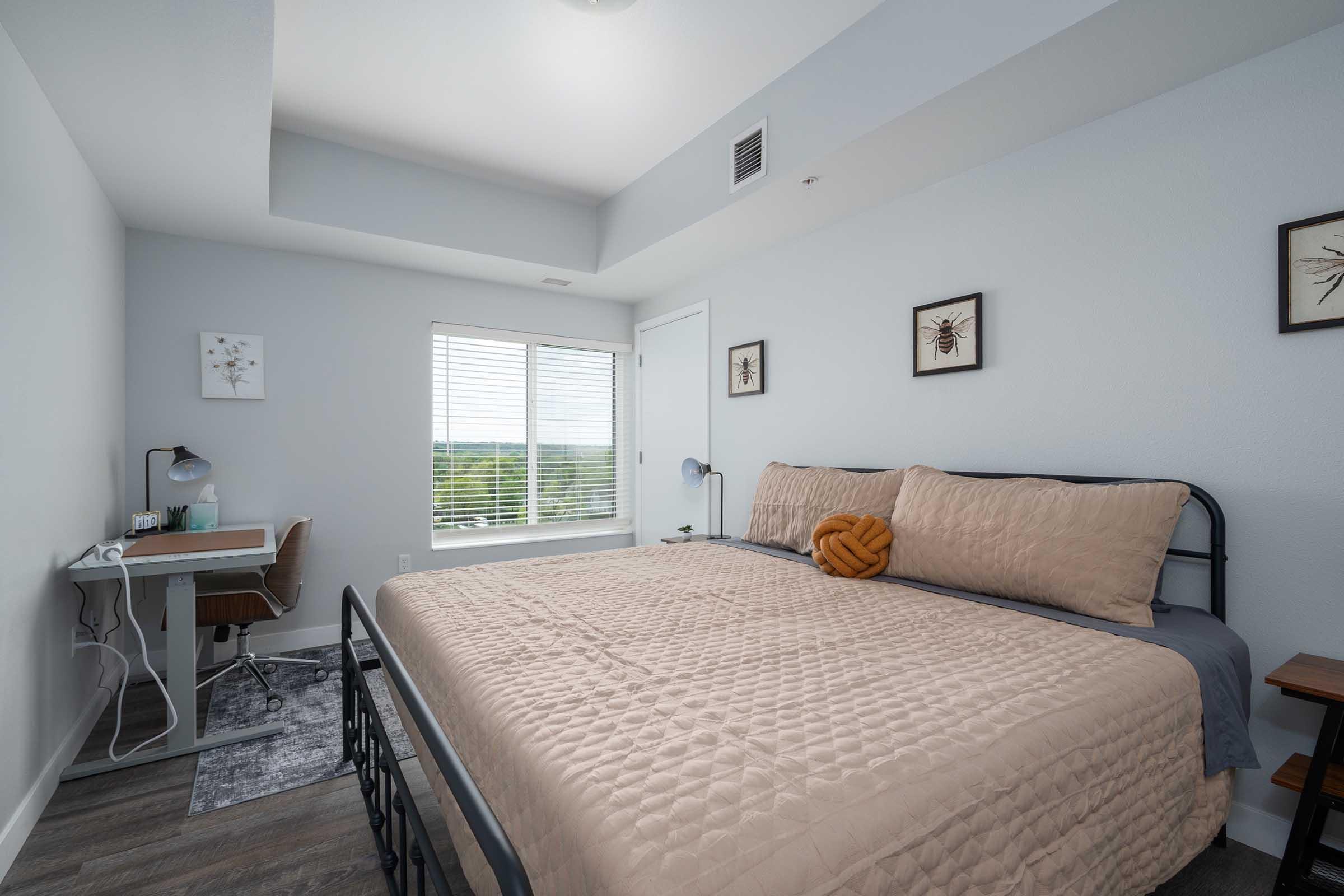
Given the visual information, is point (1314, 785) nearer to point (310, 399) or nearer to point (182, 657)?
point (182, 657)

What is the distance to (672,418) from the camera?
177 inches

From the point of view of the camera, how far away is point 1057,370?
230 cm

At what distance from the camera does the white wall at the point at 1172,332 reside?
1.75 metres

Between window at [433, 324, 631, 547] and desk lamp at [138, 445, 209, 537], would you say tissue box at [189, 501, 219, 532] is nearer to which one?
desk lamp at [138, 445, 209, 537]

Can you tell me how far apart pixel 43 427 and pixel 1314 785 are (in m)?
3.81

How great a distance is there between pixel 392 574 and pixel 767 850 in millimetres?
3678

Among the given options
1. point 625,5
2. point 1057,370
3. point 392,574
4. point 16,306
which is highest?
point 625,5

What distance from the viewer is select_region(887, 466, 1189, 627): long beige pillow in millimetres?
1739

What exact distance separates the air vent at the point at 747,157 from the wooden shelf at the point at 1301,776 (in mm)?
2621

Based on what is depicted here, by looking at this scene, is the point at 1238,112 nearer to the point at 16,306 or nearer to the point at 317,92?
the point at 317,92

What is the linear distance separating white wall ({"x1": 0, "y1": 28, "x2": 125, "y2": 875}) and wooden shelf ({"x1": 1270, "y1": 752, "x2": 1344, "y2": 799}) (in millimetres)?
3439

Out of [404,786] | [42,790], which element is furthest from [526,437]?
[404,786]

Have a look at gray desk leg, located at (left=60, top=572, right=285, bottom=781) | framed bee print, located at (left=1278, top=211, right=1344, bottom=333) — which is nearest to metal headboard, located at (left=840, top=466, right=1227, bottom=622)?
framed bee print, located at (left=1278, top=211, right=1344, bottom=333)

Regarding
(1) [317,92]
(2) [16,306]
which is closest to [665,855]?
(2) [16,306]
